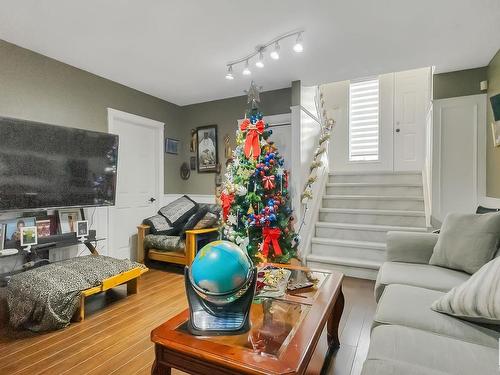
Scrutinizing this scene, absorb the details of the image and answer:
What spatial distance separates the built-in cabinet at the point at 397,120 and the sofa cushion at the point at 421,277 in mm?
3080

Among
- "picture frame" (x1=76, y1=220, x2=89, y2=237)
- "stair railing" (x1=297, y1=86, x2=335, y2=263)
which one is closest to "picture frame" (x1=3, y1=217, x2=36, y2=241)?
"picture frame" (x1=76, y1=220, x2=89, y2=237)

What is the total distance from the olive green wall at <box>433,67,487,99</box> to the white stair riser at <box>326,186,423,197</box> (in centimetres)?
133

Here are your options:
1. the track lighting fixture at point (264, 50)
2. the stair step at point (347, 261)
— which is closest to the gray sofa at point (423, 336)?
the stair step at point (347, 261)

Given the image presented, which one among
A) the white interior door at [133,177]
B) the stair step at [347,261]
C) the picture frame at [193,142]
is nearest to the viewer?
the stair step at [347,261]

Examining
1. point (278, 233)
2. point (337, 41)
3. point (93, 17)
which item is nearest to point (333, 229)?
point (278, 233)

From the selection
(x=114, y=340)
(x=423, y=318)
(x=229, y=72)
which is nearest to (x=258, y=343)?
(x=423, y=318)

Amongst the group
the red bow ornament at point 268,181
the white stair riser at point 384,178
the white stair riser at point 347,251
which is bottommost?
the white stair riser at point 347,251

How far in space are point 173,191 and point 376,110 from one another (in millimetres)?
3708

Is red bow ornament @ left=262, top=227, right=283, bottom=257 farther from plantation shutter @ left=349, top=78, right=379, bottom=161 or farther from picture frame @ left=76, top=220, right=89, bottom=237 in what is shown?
plantation shutter @ left=349, top=78, right=379, bottom=161

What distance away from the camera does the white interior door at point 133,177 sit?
146 inches

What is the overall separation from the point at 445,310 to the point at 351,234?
2.37 metres

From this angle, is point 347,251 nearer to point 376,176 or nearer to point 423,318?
point 376,176

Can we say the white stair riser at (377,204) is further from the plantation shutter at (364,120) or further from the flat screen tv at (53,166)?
the flat screen tv at (53,166)

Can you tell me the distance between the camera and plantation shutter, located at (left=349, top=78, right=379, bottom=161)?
481 cm
